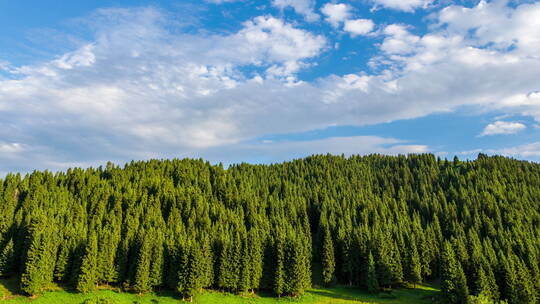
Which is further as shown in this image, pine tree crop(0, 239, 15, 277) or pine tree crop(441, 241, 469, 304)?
pine tree crop(0, 239, 15, 277)

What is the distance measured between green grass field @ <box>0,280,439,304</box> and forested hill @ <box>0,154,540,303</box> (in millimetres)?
2950

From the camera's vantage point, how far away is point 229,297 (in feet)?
316

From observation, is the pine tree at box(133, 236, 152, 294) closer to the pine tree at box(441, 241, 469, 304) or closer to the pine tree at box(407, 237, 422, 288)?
the pine tree at box(407, 237, 422, 288)

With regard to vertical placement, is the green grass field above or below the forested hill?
below

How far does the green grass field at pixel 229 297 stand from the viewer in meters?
84.7

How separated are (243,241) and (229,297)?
1736 cm

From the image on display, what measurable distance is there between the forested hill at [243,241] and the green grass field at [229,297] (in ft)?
9.68

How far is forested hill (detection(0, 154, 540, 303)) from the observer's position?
3644 inches

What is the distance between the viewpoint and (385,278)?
4119 inches

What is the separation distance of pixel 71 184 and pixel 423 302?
157m

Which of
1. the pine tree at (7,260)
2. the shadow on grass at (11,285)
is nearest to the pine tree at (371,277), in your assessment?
the shadow on grass at (11,285)

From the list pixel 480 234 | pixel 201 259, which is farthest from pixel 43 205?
pixel 480 234

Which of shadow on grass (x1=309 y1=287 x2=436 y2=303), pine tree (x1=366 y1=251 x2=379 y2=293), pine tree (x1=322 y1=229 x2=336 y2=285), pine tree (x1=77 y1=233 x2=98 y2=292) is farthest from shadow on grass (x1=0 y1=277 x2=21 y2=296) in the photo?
pine tree (x1=366 y1=251 x2=379 y2=293)

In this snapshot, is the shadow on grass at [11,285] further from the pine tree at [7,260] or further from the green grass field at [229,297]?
the pine tree at [7,260]
